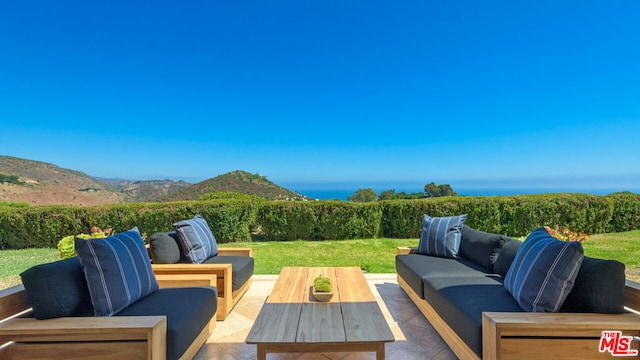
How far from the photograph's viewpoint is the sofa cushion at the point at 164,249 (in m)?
3.21

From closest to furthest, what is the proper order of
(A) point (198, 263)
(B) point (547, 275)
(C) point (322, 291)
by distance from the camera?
(B) point (547, 275) < (C) point (322, 291) < (A) point (198, 263)

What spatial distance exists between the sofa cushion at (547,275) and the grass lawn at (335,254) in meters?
2.87

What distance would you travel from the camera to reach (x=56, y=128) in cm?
1400

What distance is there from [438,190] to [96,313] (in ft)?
27.8

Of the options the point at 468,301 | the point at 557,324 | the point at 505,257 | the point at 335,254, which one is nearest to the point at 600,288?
the point at 557,324

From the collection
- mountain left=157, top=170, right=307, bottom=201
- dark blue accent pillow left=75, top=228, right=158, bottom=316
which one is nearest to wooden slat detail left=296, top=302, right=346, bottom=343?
dark blue accent pillow left=75, top=228, right=158, bottom=316

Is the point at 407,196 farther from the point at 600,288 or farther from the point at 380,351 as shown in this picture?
the point at 380,351

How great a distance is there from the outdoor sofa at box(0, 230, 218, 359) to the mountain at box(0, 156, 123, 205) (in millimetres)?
6938

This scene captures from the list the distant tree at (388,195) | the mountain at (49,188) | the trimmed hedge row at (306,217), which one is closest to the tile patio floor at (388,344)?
the trimmed hedge row at (306,217)

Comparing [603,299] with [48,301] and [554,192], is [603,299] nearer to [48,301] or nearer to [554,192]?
[48,301]

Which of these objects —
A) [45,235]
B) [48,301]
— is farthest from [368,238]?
[45,235]

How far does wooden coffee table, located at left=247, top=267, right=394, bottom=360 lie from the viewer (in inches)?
66.9

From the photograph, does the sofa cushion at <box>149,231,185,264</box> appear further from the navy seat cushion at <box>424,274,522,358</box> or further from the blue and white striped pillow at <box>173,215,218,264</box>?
the navy seat cushion at <box>424,274,522,358</box>

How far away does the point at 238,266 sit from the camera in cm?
336
